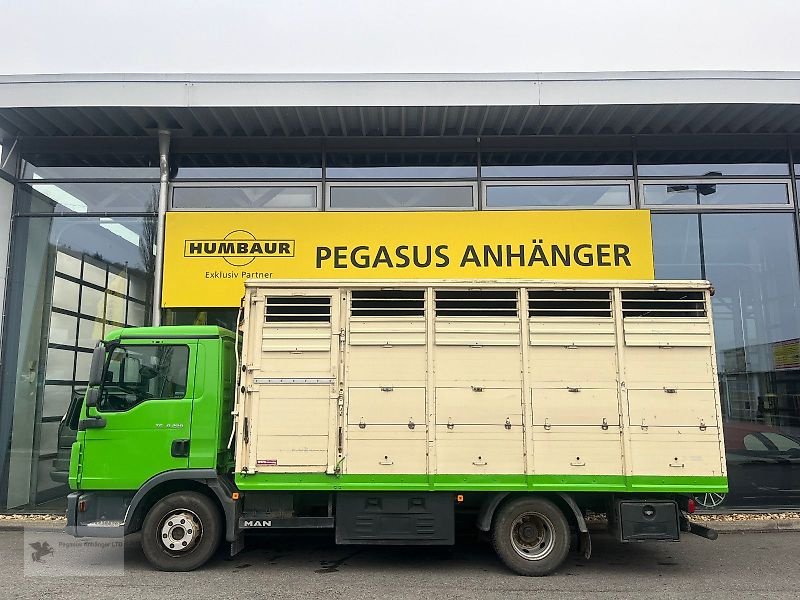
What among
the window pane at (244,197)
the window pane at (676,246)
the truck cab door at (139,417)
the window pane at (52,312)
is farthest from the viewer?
the window pane at (244,197)

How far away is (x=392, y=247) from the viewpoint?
31.8ft

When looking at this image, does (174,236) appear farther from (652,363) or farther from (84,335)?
(652,363)

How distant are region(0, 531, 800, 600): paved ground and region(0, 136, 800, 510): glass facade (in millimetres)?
2378

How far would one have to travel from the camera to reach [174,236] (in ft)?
31.8

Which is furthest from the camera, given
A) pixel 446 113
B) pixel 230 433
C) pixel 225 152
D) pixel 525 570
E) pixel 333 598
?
pixel 225 152

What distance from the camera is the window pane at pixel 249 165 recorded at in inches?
400

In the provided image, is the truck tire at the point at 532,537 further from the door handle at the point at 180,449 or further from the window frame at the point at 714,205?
the window frame at the point at 714,205

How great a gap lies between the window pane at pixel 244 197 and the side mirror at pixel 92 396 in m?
4.38

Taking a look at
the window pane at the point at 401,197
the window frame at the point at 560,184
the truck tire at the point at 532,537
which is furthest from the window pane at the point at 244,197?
the truck tire at the point at 532,537

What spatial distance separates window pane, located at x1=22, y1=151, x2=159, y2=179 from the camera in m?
10.1

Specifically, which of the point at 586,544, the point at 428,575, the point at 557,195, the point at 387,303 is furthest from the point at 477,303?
the point at 557,195

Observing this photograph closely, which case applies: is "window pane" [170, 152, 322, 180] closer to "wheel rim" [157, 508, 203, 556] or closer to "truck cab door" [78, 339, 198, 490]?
"truck cab door" [78, 339, 198, 490]

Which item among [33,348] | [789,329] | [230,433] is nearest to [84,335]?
[33,348]

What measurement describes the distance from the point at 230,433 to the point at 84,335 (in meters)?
4.61
